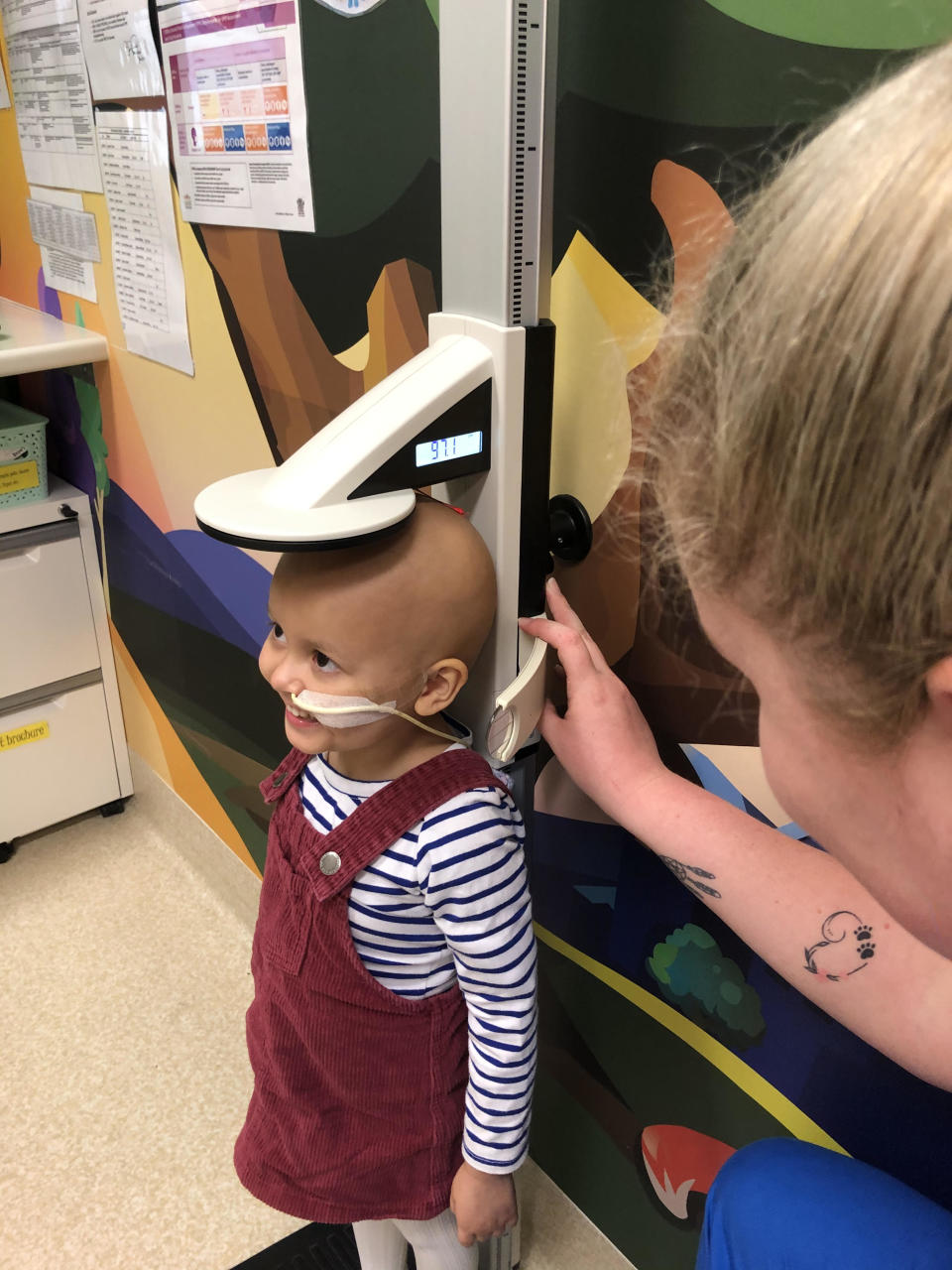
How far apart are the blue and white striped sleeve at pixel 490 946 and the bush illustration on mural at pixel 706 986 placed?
18 centimetres

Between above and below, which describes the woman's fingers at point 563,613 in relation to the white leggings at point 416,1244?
above

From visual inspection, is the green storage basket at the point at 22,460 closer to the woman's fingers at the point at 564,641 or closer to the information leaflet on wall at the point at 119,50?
the information leaflet on wall at the point at 119,50

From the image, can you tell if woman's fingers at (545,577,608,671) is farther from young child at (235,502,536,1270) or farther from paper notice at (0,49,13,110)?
paper notice at (0,49,13,110)

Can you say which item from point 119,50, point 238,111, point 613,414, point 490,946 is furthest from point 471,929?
point 119,50

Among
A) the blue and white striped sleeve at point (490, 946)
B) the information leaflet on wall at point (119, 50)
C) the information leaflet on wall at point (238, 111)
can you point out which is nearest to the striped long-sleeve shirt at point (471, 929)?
the blue and white striped sleeve at point (490, 946)

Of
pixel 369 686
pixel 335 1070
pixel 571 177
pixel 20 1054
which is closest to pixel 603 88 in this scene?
pixel 571 177

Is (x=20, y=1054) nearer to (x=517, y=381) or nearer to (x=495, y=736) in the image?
(x=495, y=736)

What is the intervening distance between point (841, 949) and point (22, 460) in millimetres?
1595

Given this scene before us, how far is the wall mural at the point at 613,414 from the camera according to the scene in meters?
0.68

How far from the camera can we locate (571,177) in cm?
78

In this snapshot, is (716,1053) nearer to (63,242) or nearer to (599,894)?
(599,894)

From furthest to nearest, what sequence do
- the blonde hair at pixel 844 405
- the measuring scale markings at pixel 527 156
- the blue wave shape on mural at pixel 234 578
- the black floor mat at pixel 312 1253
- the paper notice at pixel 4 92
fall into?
the paper notice at pixel 4 92
the blue wave shape on mural at pixel 234 578
the black floor mat at pixel 312 1253
the measuring scale markings at pixel 527 156
the blonde hair at pixel 844 405

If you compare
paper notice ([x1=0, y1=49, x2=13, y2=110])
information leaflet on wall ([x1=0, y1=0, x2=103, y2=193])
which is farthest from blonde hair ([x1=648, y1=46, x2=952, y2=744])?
paper notice ([x1=0, y1=49, x2=13, y2=110])

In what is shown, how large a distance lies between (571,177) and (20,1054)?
153 cm
